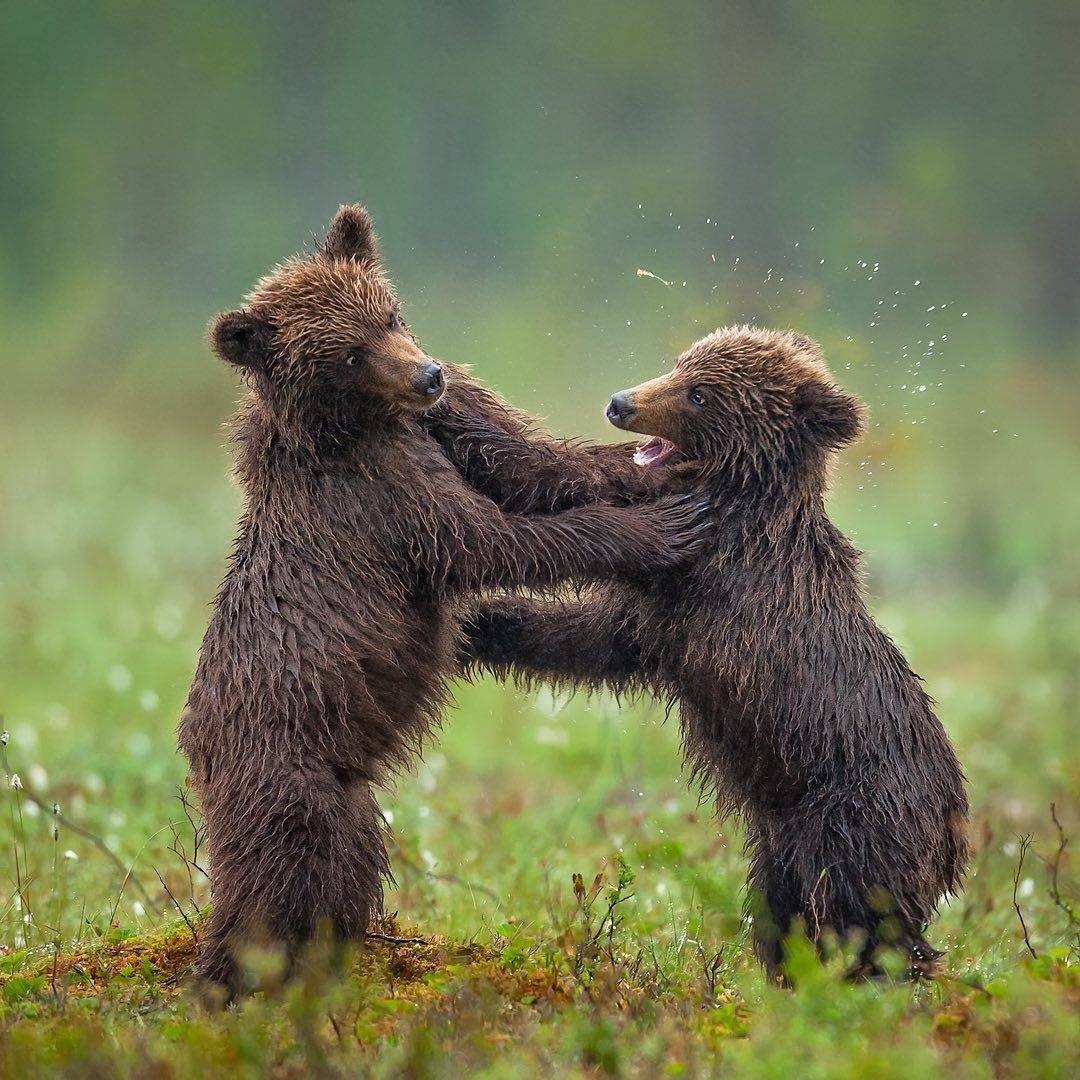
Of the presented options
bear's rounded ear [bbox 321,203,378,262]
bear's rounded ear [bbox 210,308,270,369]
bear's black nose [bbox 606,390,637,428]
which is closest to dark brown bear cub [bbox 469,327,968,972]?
bear's black nose [bbox 606,390,637,428]

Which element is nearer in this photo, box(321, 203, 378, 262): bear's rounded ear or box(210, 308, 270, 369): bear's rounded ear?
box(210, 308, 270, 369): bear's rounded ear

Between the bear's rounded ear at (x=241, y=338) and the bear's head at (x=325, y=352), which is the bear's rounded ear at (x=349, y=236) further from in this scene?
the bear's rounded ear at (x=241, y=338)

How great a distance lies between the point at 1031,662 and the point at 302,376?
8223 mm

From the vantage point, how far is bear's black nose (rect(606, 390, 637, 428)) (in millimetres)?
5738

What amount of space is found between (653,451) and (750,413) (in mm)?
489

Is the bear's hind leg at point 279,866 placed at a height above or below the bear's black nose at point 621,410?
below

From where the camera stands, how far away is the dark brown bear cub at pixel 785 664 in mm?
5355

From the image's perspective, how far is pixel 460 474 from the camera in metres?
5.80

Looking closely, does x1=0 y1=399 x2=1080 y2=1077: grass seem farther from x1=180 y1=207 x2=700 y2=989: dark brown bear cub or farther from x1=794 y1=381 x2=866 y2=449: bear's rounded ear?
x1=794 y1=381 x2=866 y2=449: bear's rounded ear

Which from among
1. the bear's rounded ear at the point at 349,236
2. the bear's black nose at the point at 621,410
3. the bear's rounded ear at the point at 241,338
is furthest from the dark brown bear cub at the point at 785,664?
the bear's rounded ear at the point at 241,338

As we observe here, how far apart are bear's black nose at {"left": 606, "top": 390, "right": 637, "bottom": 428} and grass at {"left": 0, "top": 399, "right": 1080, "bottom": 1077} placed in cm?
156

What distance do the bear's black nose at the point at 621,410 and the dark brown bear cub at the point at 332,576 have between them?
0.35 meters

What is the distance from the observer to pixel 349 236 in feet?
18.7

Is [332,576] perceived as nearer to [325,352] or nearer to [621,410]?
[325,352]
